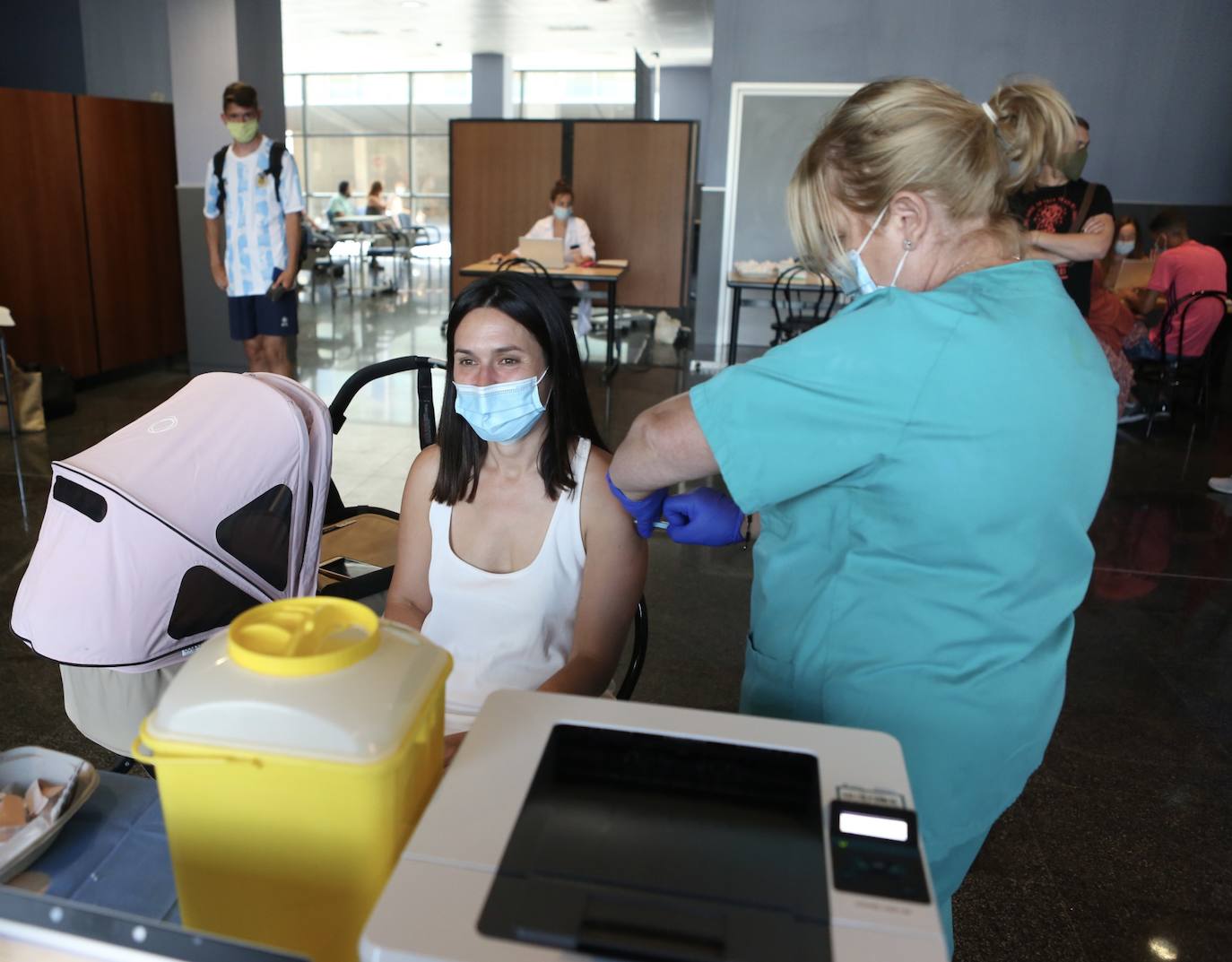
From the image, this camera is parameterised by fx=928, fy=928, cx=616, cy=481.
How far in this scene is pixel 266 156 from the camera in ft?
15.7

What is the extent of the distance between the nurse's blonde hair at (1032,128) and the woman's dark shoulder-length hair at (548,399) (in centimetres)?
69

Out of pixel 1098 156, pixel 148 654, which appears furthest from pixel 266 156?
pixel 1098 156

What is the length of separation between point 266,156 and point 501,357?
3994 mm

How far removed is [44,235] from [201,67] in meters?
1.42

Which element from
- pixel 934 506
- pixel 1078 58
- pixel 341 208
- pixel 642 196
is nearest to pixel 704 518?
pixel 934 506

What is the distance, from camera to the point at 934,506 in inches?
33.3

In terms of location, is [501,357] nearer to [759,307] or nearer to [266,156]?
[266,156]

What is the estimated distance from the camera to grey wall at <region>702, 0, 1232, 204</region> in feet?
22.4

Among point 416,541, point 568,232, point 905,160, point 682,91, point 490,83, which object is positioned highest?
point 682,91

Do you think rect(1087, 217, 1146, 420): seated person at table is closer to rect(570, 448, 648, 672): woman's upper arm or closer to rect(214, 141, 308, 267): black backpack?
rect(214, 141, 308, 267): black backpack

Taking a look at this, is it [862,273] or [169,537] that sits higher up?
[862,273]

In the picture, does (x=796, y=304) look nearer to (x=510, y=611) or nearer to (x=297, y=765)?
(x=510, y=611)

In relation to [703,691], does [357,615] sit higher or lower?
higher

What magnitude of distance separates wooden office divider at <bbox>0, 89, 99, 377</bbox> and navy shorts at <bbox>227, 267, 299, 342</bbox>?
1259mm
